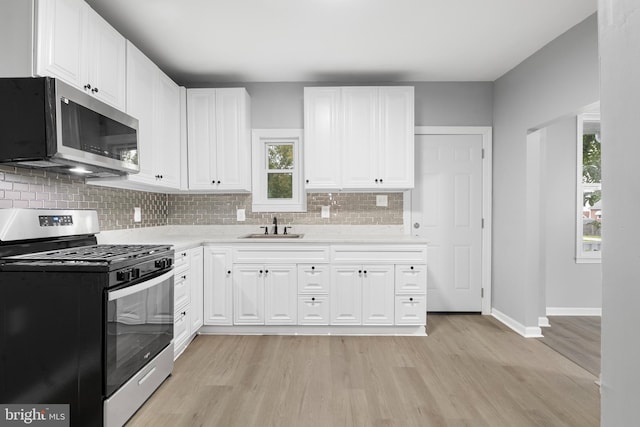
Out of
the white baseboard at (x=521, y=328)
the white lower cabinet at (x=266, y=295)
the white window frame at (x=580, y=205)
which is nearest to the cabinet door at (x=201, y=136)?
the white lower cabinet at (x=266, y=295)

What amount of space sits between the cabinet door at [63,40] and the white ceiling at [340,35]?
489 mm

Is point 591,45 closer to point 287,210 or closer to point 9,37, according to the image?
point 287,210

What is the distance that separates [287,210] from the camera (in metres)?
4.07

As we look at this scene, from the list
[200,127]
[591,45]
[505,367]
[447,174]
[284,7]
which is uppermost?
[284,7]

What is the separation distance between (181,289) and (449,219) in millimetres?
2837

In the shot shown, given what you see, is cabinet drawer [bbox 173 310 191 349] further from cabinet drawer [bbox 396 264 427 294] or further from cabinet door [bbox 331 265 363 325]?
cabinet drawer [bbox 396 264 427 294]

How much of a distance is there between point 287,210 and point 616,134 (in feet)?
12.0

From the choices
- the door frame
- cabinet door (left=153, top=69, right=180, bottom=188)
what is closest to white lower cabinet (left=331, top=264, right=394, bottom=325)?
the door frame

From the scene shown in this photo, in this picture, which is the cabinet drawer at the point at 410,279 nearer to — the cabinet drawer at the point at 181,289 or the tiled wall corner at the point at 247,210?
the tiled wall corner at the point at 247,210

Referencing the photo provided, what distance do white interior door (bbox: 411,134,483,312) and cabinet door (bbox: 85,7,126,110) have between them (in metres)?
2.90

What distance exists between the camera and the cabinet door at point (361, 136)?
3.71 m

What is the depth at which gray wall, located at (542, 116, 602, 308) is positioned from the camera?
4035 millimetres

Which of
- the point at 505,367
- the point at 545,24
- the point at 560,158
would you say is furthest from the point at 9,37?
the point at 560,158

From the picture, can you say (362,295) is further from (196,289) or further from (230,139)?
(230,139)
